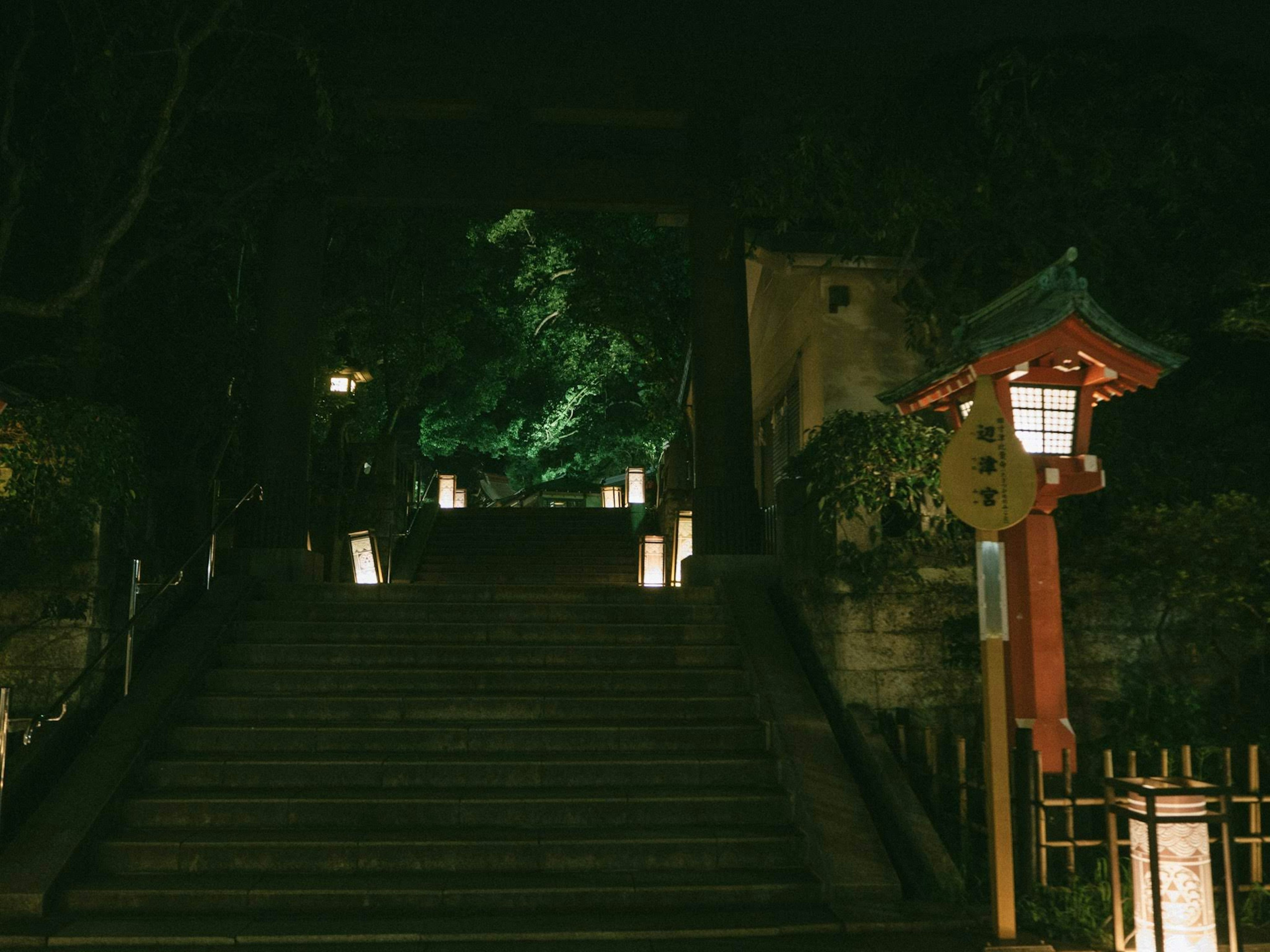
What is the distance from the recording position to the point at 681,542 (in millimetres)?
16734

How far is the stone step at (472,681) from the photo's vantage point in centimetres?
940

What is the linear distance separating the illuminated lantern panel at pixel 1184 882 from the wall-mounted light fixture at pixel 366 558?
11.9 m

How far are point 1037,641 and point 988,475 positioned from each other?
2.60 meters

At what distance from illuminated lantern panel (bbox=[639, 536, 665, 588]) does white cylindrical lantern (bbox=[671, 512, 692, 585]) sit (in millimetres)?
190

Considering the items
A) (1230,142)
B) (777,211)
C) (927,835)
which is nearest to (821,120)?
(777,211)

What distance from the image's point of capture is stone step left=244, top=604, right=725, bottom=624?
35.1 ft

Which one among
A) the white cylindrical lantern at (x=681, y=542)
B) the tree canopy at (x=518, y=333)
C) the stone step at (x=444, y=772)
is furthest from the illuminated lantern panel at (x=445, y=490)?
the stone step at (x=444, y=772)

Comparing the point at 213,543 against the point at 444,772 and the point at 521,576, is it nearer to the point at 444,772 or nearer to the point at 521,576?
the point at 444,772

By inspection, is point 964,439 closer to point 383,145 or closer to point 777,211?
point 777,211

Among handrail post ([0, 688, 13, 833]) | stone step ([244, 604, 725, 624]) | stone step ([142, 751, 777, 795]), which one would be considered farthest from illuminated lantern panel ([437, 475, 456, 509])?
handrail post ([0, 688, 13, 833])

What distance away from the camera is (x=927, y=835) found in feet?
24.3

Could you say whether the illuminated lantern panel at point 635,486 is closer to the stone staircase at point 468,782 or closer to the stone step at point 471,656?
the stone staircase at point 468,782

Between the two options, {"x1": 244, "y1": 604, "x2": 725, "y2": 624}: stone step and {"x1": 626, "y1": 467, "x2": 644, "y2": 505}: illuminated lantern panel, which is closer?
{"x1": 244, "y1": 604, "x2": 725, "y2": 624}: stone step

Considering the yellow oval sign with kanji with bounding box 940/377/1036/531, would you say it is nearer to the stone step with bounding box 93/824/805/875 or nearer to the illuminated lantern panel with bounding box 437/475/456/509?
the stone step with bounding box 93/824/805/875
